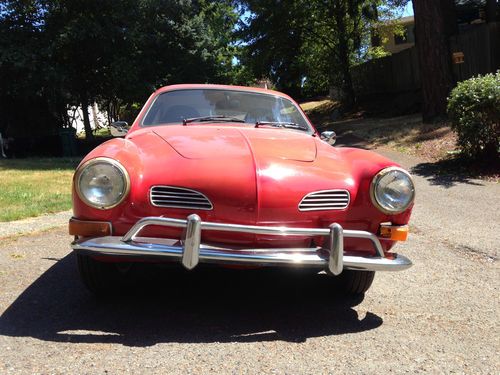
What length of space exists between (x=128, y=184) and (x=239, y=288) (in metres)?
1.38

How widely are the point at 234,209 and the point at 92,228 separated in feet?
2.86

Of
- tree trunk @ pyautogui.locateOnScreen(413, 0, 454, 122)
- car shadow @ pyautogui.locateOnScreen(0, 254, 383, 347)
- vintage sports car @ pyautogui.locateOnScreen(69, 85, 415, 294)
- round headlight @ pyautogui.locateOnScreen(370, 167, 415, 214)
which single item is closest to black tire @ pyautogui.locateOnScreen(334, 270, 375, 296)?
car shadow @ pyautogui.locateOnScreen(0, 254, 383, 347)

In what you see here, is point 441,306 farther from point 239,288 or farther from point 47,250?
point 47,250

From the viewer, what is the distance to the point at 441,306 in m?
3.81

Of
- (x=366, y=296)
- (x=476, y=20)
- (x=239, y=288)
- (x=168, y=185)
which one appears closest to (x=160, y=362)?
(x=168, y=185)

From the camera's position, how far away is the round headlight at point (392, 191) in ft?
11.2

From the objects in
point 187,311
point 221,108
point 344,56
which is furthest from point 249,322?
point 344,56

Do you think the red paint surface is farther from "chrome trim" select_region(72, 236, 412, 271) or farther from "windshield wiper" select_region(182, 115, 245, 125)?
"windshield wiper" select_region(182, 115, 245, 125)

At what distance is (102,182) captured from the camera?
10.6 ft

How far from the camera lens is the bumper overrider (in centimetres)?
294

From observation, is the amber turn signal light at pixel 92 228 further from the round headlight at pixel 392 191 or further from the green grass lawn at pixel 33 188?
the green grass lawn at pixel 33 188

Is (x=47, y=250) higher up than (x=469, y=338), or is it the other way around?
(x=47, y=250)

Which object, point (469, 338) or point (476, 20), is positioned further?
point (476, 20)

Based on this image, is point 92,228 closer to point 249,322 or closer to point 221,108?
point 249,322
